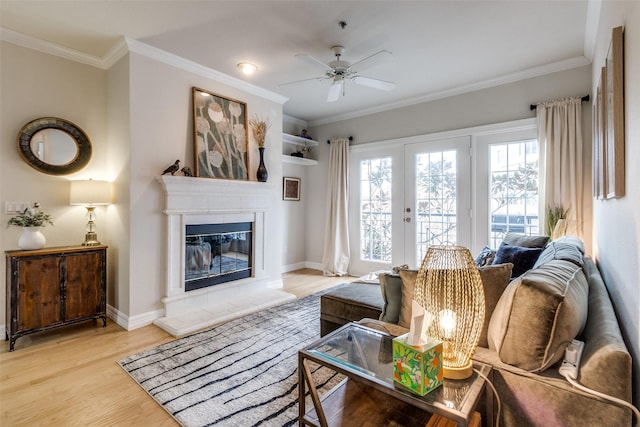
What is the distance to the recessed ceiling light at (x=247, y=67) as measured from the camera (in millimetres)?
3342

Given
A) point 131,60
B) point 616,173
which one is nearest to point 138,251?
point 131,60

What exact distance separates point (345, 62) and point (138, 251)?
2.70 m

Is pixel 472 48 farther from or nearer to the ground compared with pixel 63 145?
farther from the ground

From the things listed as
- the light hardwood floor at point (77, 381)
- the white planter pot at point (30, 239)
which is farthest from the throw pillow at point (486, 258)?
the white planter pot at point (30, 239)

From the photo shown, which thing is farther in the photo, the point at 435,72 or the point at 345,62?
the point at 435,72

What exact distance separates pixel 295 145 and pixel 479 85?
2.96m

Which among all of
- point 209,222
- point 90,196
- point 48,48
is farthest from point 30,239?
point 48,48

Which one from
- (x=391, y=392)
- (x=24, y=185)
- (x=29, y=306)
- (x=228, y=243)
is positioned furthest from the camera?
(x=228, y=243)

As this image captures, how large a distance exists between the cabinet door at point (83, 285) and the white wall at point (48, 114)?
0.41 metres

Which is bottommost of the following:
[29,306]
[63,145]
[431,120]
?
[29,306]

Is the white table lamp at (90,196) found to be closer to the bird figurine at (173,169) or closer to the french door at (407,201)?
the bird figurine at (173,169)

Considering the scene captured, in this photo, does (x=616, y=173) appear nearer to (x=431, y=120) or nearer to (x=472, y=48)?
(x=472, y=48)

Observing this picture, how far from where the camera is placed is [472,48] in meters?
3.02

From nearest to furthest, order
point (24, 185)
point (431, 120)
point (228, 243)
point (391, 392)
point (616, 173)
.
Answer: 1. point (391, 392)
2. point (616, 173)
3. point (24, 185)
4. point (228, 243)
5. point (431, 120)
